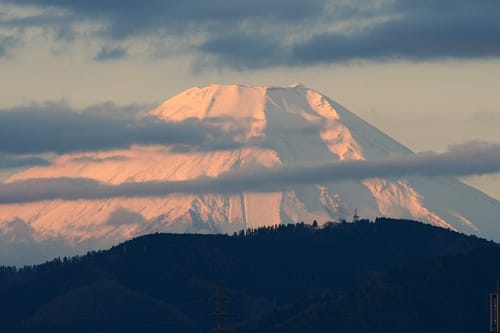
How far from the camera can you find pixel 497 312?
139m

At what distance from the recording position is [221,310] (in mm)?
136875

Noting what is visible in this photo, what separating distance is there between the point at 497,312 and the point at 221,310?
18.3 m
